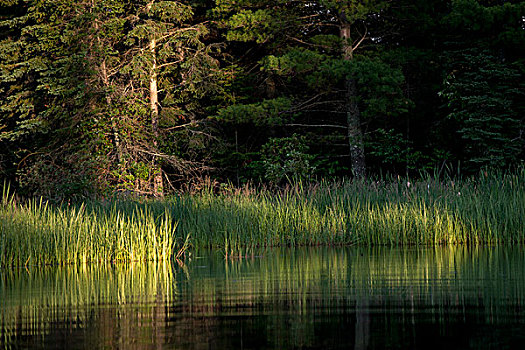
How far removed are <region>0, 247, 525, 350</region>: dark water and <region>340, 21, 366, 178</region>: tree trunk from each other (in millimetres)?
14228

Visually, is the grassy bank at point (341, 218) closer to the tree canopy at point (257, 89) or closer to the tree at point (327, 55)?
the tree canopy at point (257, 89)

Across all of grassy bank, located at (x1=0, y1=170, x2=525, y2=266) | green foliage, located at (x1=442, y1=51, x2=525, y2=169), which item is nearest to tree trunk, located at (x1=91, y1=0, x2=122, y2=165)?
green foliage, located at (x1=442, y1=51, x2=525, y2=169)

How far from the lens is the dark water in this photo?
4180 mm

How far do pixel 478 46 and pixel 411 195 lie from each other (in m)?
10.6

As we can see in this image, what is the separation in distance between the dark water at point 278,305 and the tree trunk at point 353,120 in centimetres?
1423

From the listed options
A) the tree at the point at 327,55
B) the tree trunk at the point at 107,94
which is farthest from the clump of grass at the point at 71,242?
the tree trunk at the point at 107,94

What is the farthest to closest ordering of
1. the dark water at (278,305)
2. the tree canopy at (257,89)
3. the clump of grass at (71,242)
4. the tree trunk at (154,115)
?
the tree trunk at (154,115) < the tree canopy at (257,89) < the clump of grass at (71,242) < the dark water at (278,305)

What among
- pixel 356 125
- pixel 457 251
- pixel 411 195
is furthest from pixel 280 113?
pixel 457 251

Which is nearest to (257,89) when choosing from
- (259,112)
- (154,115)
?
(259,112)

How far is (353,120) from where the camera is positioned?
23.8 m

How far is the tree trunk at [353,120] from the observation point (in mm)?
23281

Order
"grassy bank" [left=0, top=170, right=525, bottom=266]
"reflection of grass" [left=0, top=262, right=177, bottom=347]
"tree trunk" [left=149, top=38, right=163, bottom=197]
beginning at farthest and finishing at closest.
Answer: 1. "tree trunk" [left=149, top=38, right=163, bottom=197]
2. "grassy bank" [left=0, top=170, right=525, bottom=266]
3. "reflection of grass" [left=0, top=262, right=177, bottom=347]

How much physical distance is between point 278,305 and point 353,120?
18.6m

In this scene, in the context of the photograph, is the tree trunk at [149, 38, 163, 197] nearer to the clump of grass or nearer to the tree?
the tree
